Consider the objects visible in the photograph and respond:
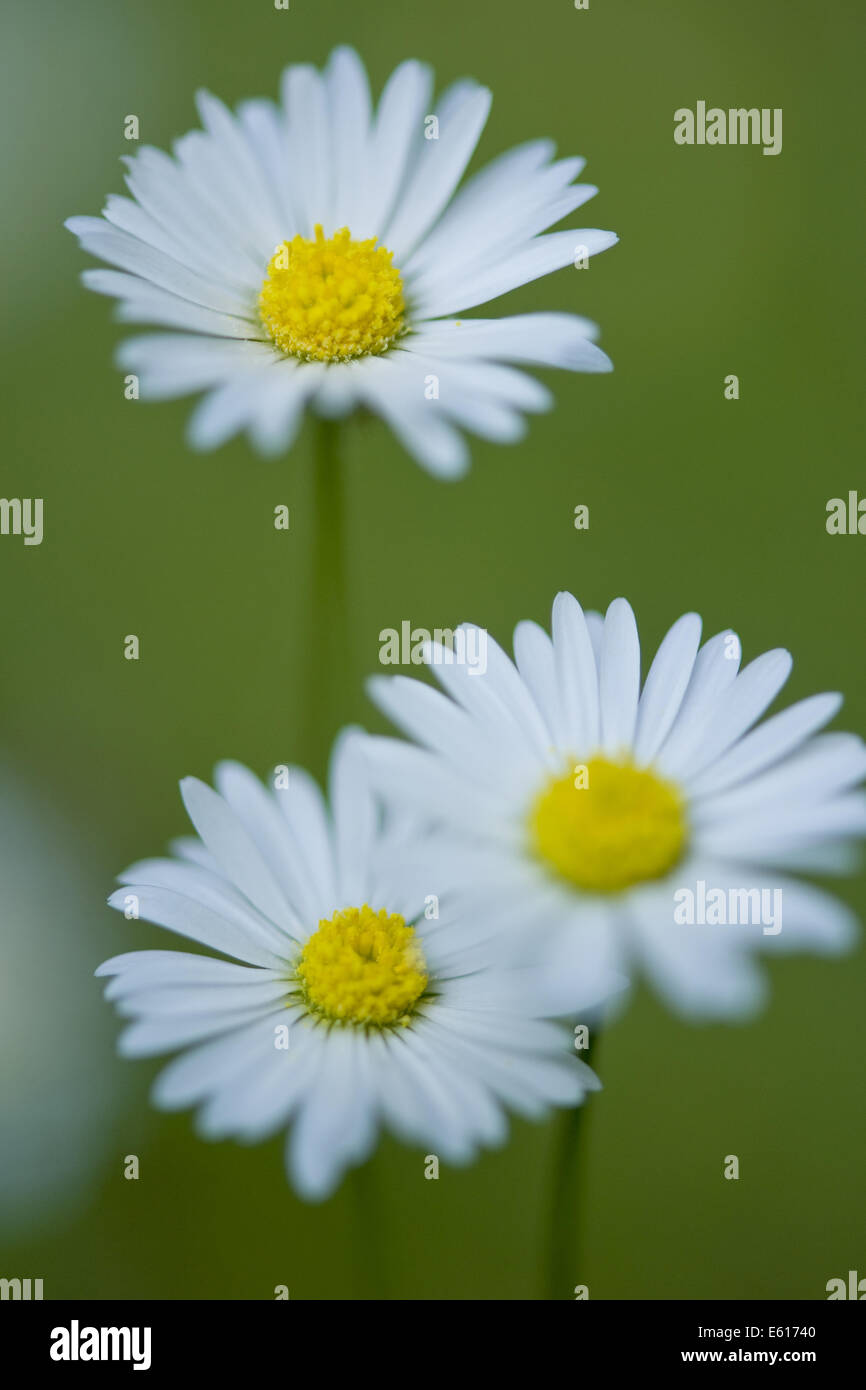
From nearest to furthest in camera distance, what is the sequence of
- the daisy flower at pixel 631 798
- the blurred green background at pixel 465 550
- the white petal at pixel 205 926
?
the daisy flower at pixel 631 798 → the white petal at pixel 205 926 → the blurred green background at pixel 465 550

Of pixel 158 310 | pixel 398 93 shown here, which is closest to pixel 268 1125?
pixel 158 310

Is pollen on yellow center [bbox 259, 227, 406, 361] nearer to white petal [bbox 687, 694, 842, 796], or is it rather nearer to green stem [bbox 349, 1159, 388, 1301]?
white petal [bbox 687, 694, 842, 796]

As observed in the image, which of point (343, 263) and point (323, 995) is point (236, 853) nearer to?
point (323, 995)

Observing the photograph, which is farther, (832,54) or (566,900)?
(832,54)

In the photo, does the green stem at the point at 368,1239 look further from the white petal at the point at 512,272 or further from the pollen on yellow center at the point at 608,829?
the white petal at the point at 512,272

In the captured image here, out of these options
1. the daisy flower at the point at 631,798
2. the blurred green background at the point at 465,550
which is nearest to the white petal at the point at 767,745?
the daisy flower at the point at 631,798
